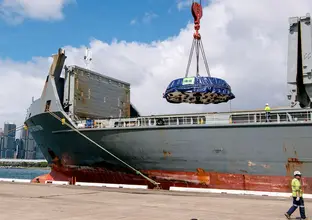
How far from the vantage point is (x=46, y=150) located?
24.2 m

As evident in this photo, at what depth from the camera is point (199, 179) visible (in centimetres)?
1791

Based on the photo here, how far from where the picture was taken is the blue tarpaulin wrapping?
23.3m

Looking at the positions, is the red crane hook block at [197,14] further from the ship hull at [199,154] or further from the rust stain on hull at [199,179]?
the rust stain on hull at [199,179]

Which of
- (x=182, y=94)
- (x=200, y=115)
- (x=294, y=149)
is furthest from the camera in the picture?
(x=182, y=94)

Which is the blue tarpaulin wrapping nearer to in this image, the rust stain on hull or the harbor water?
the rust stain on hull

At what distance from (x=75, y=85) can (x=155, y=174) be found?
8.39 m

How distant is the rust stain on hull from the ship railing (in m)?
2.61

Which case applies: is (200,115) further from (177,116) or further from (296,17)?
(296,17)

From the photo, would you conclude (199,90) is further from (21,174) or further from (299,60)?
(21,174)

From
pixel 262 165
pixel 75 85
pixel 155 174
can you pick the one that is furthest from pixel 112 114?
pixel 262 165

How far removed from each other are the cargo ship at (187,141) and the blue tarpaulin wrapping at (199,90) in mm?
5116

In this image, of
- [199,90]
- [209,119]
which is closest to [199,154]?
[209,119]

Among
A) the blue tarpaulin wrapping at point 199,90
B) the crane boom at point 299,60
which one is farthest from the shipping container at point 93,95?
the crane boom at point 299,60

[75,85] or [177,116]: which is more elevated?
[75,85]
